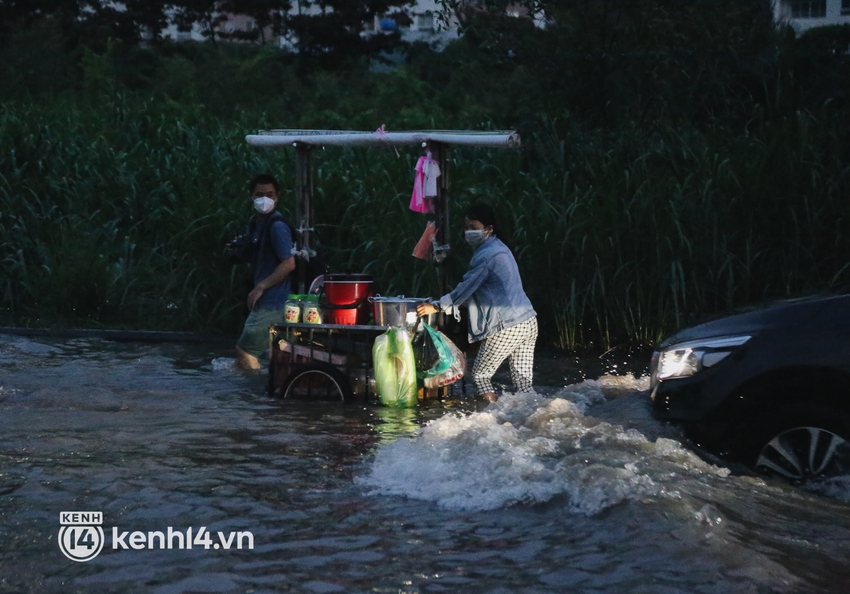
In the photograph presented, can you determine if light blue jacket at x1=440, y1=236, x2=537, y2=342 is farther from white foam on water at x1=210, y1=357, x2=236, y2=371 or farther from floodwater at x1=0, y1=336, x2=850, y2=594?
white foam on water at x1=210, y1=357, x2=236, y2=371

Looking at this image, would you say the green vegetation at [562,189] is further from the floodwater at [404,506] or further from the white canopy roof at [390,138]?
the floodwater at [404,506]

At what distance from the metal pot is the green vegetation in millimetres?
3220

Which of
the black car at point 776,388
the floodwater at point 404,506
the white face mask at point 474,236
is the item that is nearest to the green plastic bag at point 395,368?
the floodwater at point 404,506

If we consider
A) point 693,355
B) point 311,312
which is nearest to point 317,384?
point 311,312

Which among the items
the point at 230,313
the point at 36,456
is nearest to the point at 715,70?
the point at 230,313

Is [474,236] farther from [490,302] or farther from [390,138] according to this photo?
[390,138]

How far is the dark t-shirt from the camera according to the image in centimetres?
1072

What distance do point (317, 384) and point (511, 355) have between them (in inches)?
62.9

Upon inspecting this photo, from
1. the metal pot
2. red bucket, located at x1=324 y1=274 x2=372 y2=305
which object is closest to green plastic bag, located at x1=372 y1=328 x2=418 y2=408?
the metal pot

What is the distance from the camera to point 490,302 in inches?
383

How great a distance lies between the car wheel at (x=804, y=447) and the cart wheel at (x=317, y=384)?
13.7 feet

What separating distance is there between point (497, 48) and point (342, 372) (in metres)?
7.81

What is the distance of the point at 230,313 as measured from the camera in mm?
14289

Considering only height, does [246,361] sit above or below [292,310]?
below
